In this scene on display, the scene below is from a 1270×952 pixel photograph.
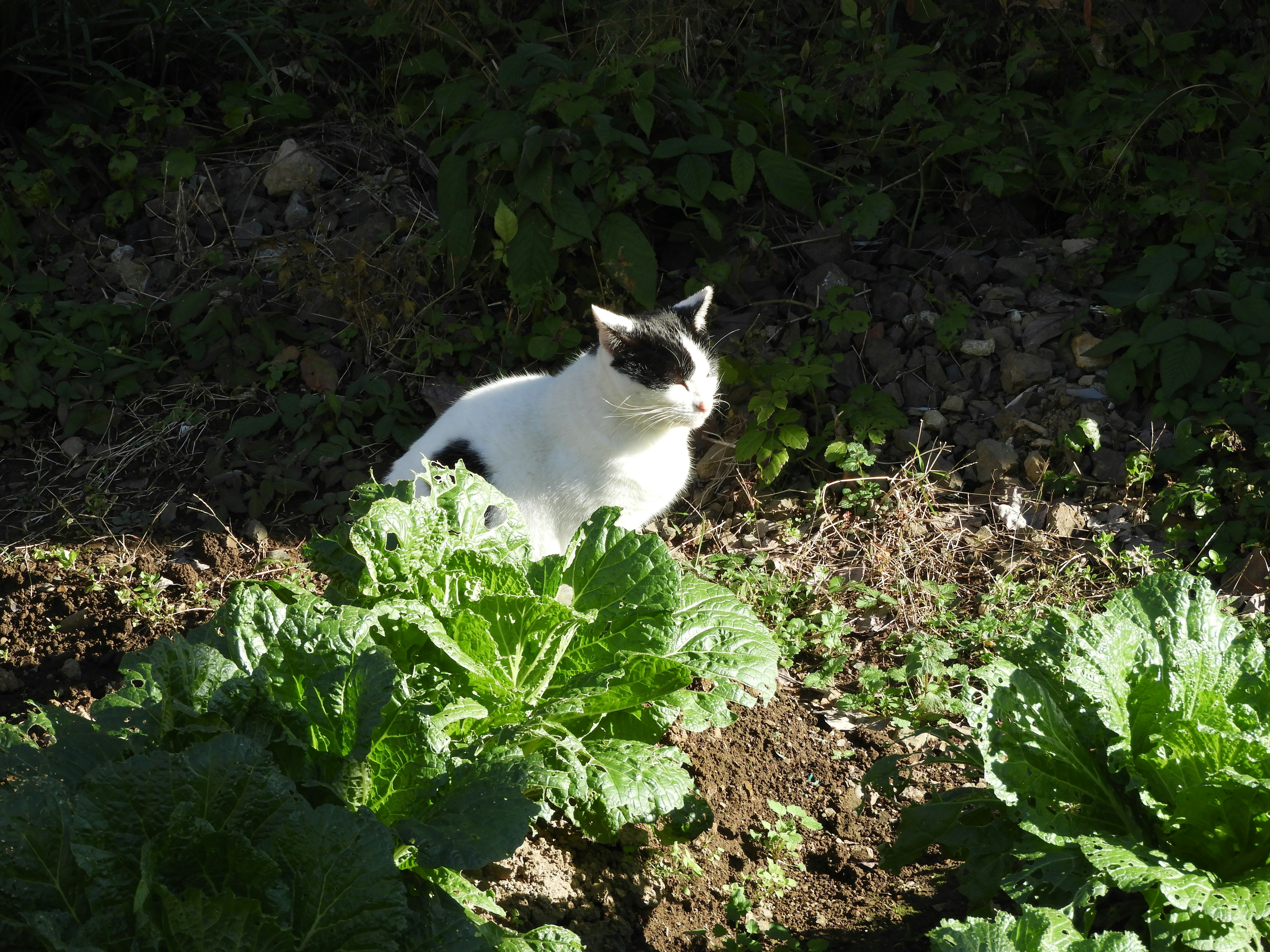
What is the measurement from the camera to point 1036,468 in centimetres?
375

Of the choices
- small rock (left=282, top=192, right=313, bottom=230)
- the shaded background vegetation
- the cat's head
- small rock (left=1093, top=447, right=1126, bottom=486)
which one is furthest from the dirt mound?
small rock (left=282, top=192, right=313, bottom=230)

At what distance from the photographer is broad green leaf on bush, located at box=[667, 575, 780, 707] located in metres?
2.24

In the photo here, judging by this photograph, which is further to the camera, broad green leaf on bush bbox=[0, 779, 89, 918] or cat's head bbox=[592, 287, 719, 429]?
cat's head bbox=[592, 287, 719, 429]

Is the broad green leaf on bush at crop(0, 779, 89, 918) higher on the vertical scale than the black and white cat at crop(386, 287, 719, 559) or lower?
higher

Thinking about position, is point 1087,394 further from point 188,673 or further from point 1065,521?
point 188,673

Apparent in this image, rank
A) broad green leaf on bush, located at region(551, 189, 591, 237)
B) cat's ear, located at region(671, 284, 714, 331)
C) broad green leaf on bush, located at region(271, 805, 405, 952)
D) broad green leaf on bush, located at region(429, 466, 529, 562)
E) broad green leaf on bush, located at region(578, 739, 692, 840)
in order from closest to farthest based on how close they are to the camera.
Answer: broad green leaf on bush, located at region(271, 805, 405, 952), broad green leaf on bush, located at region(578, 739, 692, 840), broad green leaf on bush, located at region(429, 466, 529, 562), cat's ear, located at region(671, 284, 714, 331), broad green leaf on bush, located at region(551, 189, 591, 237)

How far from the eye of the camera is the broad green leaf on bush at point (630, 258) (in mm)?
4070

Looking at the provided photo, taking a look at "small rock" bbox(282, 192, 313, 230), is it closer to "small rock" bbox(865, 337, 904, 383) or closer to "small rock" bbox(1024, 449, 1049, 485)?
"small rock" bbox(865, 337, 904, 383)

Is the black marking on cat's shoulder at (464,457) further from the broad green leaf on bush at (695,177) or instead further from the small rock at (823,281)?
the small rock at (823,281)

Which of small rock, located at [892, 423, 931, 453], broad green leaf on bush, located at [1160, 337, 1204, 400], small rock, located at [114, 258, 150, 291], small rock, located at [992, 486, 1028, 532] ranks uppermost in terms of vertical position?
broad green leaf on bush, located at [1160, 337, 1204, 400]

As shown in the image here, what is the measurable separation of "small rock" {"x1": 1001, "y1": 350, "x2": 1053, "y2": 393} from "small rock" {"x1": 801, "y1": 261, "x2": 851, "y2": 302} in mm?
728

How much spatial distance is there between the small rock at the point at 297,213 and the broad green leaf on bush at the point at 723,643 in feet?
10.7

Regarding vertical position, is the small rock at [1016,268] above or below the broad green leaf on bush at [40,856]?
below

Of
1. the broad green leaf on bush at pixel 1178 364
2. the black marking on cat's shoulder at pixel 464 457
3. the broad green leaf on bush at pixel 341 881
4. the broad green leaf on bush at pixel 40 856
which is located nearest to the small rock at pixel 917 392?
the broad green leaf on bush at pixel 1178 364
